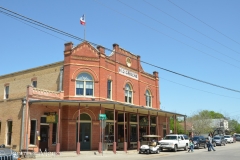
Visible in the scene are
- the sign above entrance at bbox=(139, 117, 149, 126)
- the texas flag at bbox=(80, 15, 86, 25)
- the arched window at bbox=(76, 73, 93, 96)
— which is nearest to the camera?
the texas flag at bbox=(80, 15, 86, 25)

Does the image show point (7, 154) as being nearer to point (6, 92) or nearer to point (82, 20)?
point (82, 20)

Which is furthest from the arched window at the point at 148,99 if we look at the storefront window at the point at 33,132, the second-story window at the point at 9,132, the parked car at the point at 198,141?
the second-story window at the point at 9,132

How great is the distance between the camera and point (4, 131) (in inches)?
1016

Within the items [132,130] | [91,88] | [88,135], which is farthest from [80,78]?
[132,130]

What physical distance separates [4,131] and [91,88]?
30.0ft

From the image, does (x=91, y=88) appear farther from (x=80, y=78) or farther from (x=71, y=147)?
(x=71, y=147)

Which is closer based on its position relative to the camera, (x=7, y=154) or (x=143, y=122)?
(x=7, y=154)

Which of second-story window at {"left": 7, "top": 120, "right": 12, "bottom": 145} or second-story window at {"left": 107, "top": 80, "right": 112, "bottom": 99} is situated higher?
second-story window at {"left": 107, "top": 80, "right": 112, "bottom": 99}

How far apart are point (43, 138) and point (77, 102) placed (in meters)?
5.35

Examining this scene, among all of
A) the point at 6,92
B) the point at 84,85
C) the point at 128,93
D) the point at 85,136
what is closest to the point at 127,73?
the point at 128,93

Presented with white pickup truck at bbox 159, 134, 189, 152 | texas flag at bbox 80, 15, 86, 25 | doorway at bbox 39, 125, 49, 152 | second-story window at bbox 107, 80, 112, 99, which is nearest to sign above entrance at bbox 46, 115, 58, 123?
doorway at bbox 39, 125, 49, 152

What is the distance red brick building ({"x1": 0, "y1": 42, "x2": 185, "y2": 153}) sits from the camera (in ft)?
80.3

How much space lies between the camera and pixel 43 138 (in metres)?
25.6

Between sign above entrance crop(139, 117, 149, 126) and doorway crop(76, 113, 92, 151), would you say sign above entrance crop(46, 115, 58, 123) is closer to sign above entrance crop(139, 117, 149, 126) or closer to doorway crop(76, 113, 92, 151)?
doorway crop(76, 113, 92, 151)
